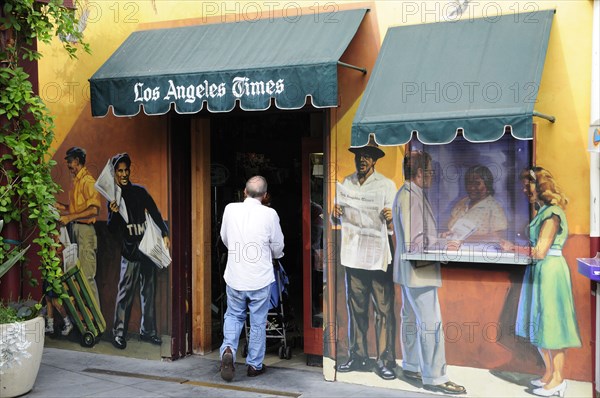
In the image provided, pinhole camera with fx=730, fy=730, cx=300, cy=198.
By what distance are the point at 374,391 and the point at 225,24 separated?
393 centimetres

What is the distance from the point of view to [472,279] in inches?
253

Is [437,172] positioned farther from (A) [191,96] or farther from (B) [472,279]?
(A) [191,96]

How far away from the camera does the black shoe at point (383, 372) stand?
6.82m

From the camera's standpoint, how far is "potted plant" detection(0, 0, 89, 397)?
6707 mm

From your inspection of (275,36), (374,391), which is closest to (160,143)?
(275,36)

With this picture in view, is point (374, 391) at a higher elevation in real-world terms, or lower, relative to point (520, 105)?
lower

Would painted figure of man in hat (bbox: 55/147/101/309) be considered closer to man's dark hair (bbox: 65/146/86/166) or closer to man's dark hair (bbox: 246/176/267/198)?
man's dark hair (bbox: 65/146/86/166)

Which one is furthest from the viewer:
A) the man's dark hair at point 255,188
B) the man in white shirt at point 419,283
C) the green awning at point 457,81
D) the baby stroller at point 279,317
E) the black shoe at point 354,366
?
the baby stroller at point 279,317

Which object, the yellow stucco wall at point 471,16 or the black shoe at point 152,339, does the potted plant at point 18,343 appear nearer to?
the black shoe at point 152,339

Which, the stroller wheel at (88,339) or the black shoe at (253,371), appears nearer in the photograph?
the black shoe at (253,371)

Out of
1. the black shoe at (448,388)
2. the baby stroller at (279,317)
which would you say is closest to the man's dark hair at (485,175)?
the black shoe at (448,388)

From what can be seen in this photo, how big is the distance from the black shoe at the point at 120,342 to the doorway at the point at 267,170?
1024 millimetres

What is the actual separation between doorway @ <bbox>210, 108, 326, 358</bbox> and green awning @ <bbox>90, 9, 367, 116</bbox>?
98cm

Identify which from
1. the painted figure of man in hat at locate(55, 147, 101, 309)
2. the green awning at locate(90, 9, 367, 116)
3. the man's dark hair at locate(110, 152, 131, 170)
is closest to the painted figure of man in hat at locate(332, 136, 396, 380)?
the green awning at locate(90, 9, 367, 116)
